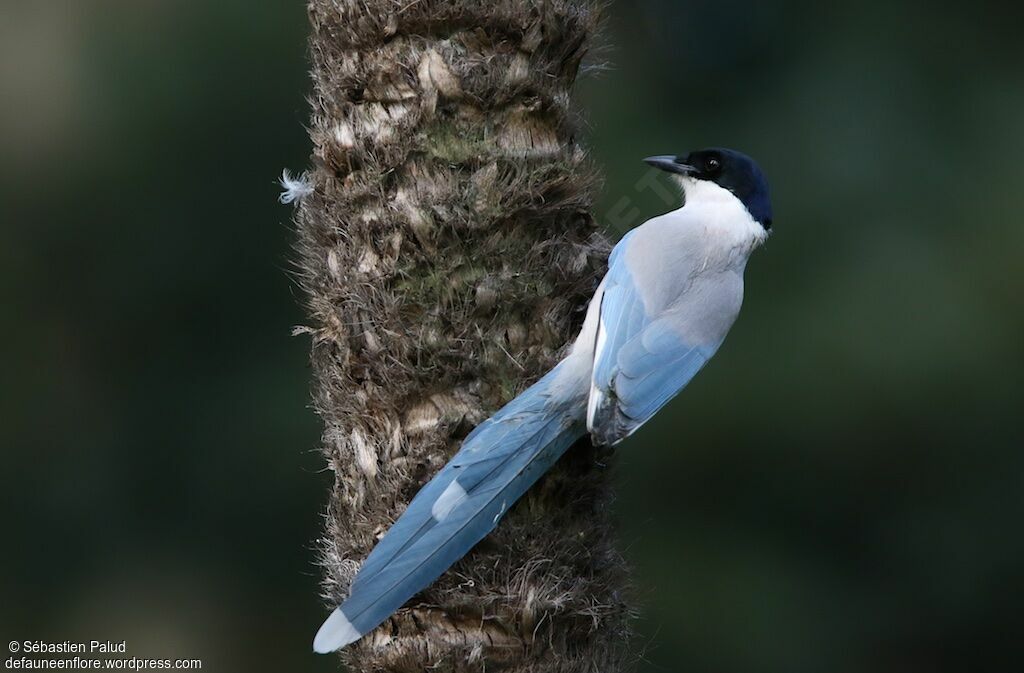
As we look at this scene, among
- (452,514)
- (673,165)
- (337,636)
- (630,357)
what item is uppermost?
(673,165)

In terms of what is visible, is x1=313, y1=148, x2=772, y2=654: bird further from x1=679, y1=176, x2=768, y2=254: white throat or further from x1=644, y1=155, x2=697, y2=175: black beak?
x1=644, y1=155, x2=697, y2=175: black beak

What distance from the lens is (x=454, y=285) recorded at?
9.39 feet

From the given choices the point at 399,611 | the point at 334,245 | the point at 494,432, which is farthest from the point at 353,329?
the point at 399,611

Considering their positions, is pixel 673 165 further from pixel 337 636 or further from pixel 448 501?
pixel 337 636

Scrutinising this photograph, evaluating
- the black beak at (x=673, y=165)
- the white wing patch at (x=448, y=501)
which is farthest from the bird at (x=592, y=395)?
the black beak at (x=673, y=165)

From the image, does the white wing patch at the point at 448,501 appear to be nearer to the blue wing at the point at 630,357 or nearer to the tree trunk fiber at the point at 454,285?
the tree trunk fiber at the point at 454,285

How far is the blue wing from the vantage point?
9.53ft

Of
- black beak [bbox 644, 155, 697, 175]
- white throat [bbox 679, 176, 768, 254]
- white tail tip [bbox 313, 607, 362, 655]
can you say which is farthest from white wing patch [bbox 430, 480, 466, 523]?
black beak [bbox 644, 155, 697, 175]

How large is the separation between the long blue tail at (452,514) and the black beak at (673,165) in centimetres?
114

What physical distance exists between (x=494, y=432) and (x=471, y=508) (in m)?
0.17

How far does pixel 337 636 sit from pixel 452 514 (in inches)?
14.0

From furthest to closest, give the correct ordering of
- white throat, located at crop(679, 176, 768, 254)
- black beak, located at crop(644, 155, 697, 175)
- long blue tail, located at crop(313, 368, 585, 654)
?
black beak, located at crop(644, 155, 697, 175), white throat, located at crop(679, 176, 768, 254), long blue tail, located at crop(313, 368, 585, 654)

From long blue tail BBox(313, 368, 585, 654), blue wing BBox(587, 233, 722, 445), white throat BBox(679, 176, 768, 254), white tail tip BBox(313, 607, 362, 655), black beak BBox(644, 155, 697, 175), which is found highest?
black beak BBox(644, 155, 697, 175)

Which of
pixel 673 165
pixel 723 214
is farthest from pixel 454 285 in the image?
pixel 673 165
